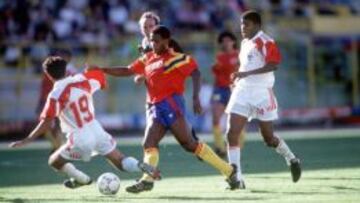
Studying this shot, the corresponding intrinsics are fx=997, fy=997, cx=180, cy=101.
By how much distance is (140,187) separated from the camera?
12555 millimetres

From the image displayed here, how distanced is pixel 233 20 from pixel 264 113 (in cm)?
1884

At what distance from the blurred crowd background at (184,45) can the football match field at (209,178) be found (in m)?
6.77

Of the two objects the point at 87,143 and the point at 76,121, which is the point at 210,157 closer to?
the point at 87,143

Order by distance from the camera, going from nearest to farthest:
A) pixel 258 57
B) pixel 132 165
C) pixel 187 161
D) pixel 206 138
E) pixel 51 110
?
pixel 51 110 → pixel 132 165 → pixel 258 57 → pixel 187 161 → pixel 206 138

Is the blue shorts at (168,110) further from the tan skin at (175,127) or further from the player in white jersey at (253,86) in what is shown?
the player in white jersey at (253,86)

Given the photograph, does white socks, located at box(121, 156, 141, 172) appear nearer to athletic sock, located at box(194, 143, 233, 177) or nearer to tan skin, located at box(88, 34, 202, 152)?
tan skin, located at box(88, 34, 202, 152)

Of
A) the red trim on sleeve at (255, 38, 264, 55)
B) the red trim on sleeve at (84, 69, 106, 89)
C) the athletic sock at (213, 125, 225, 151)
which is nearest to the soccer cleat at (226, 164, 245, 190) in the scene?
the red trim on sleeve at (255, 38, 264, 55)

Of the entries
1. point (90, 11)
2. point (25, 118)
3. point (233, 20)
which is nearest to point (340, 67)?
point (233, 20)

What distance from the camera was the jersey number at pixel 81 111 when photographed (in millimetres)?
12547

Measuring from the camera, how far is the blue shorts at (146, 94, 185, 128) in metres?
12.9

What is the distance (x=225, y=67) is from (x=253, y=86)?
5.58 meters

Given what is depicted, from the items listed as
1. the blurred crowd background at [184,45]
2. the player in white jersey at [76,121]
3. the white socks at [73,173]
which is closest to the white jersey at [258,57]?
the player in white jersey at [76,121]

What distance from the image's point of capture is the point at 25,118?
29.9 m

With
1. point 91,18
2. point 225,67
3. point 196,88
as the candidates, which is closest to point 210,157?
point 196,88
